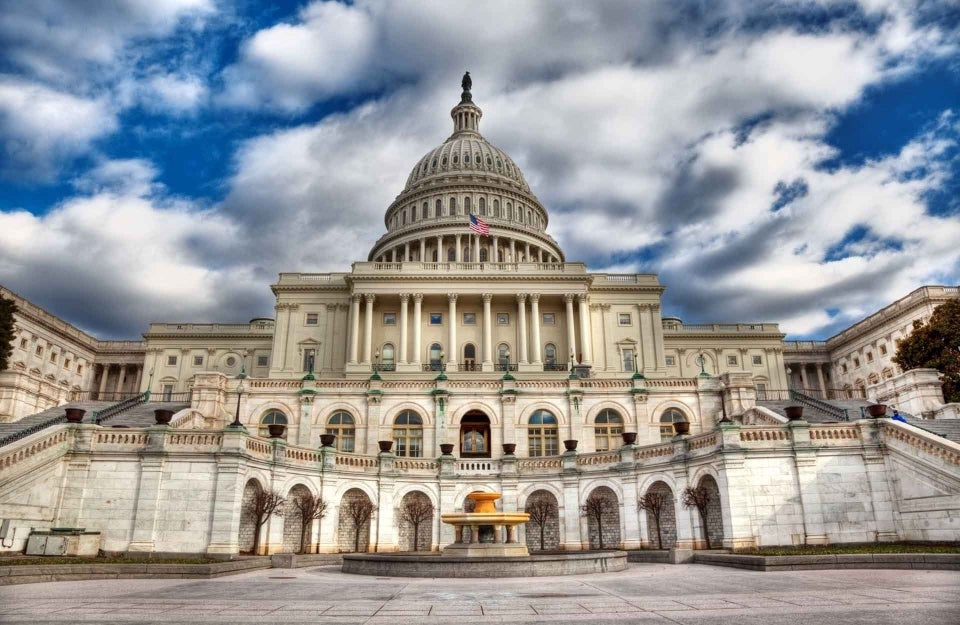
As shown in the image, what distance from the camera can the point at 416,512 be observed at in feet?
114

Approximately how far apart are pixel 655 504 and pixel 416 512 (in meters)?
12.4

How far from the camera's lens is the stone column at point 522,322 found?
76562 millimetres

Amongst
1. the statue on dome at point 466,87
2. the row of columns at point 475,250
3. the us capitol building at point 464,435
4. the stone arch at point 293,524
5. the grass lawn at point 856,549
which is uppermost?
the statue on dome at point 466,87

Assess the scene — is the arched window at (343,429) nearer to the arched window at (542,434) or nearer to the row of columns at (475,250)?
the arched window at (542,434)

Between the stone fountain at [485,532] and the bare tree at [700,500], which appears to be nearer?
the stone fountain at [485,532]

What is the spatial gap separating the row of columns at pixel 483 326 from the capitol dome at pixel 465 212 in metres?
22.5

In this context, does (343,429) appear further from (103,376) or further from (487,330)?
(103,376)

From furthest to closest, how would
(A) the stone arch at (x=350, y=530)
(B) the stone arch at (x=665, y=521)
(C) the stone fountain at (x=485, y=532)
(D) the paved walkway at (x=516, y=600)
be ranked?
(A) the stone arch at (x=350, y=530), (B) the stone arch at (x=665, y=521), (C) the stone fountain at (x=485, y=532), (D) the paved walkway at (x=516, y=600)

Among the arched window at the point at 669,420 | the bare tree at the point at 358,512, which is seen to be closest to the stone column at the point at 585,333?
the arched window at the point at 669,420

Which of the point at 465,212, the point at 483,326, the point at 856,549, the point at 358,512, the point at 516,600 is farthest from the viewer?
the point at 465,212

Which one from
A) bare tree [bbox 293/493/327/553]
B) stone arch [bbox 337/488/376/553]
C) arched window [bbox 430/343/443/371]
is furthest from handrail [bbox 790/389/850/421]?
arched window [bbox 430/343/443/371]

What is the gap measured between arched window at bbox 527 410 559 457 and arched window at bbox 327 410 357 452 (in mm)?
12134

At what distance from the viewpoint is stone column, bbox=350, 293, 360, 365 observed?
74812mm

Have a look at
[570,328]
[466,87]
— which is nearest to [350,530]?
[570,328]
